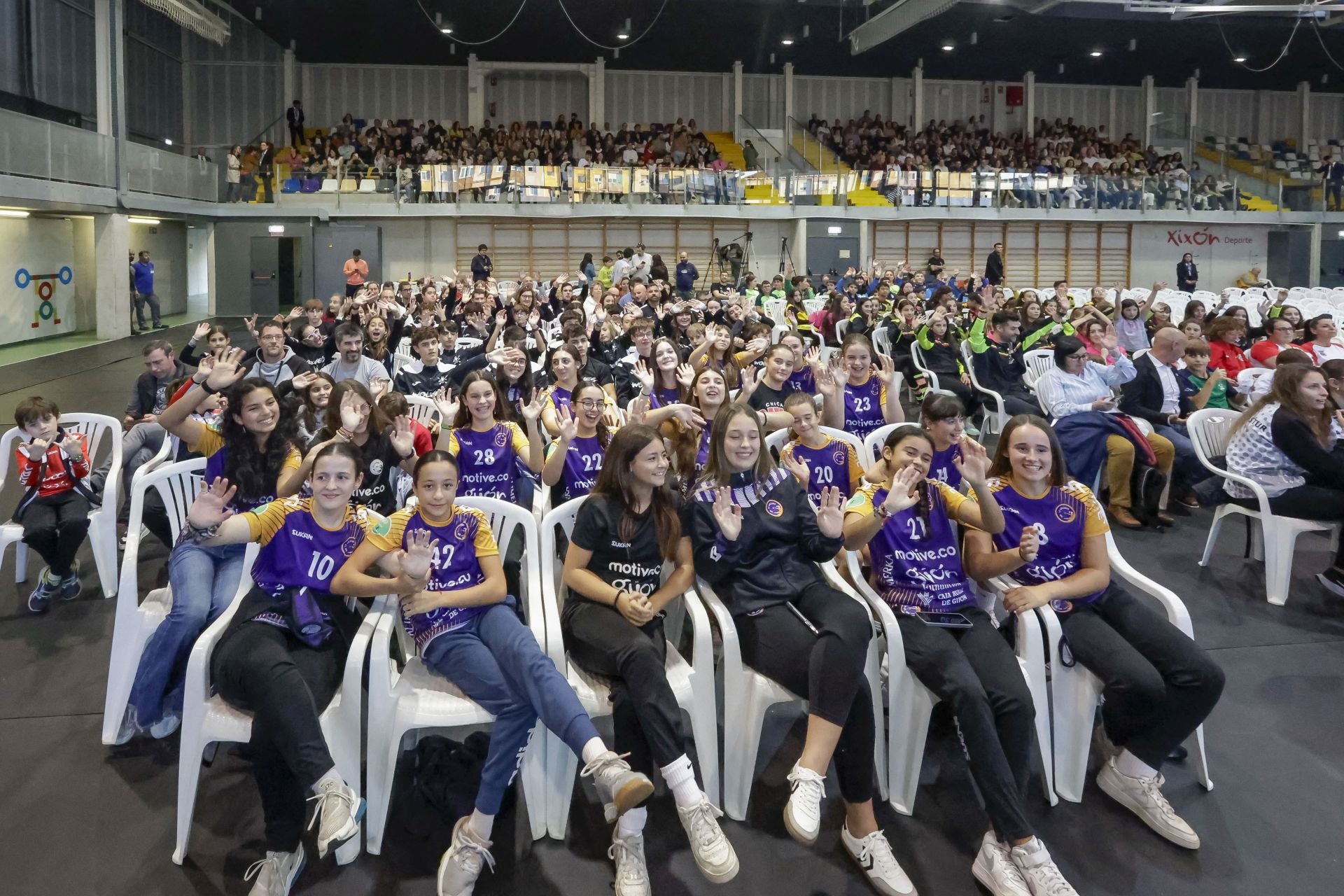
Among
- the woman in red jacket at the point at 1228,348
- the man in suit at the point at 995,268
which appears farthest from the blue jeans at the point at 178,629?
the man in suit at the point at 995,268

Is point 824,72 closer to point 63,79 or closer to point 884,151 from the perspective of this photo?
point 884,151

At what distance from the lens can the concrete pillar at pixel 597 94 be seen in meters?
23.5

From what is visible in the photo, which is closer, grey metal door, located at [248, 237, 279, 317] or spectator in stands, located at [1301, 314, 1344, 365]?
spectator in stands, located at [1301, 314, 1344, 365]

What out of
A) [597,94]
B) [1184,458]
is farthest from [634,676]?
[597,94]

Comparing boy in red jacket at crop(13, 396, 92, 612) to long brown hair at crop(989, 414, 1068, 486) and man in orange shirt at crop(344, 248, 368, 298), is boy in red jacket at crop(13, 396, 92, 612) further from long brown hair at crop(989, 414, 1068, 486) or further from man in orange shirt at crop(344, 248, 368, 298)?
man in orange shirt at crop(344, 248, 368, 298)

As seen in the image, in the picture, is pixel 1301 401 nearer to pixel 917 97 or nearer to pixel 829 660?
pixel 829 660

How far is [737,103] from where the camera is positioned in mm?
24156

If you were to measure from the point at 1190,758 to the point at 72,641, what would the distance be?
4613mm

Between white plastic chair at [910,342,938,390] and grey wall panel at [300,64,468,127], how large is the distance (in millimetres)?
18246

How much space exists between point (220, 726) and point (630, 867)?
1.26 meters

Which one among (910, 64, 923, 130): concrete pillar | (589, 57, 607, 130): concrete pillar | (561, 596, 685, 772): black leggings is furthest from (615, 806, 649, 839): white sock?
(910, 64, 923, 130): concrete pillar

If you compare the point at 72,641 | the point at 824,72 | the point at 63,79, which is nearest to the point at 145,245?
the point at 63,79

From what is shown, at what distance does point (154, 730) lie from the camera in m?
3.40

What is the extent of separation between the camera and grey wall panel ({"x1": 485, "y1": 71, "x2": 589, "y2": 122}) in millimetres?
23750
